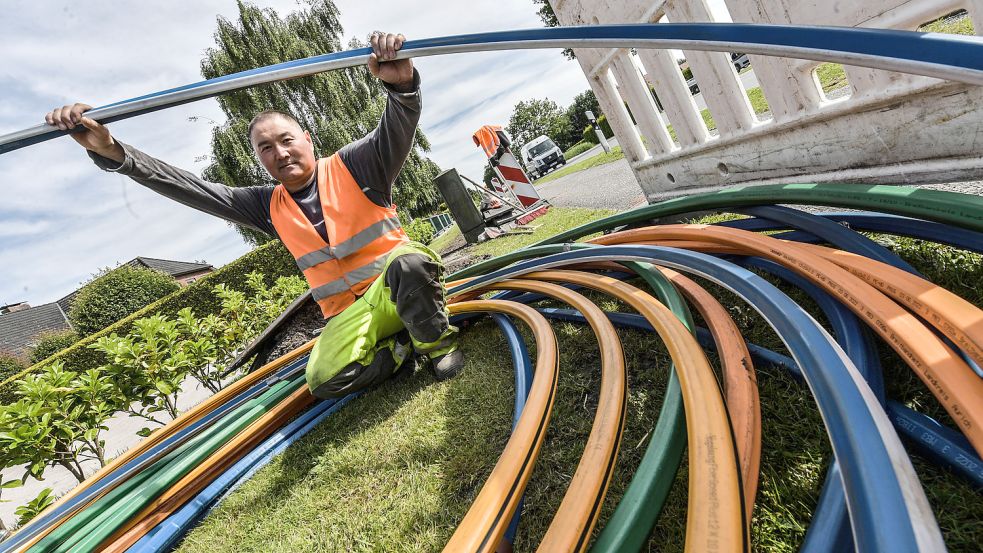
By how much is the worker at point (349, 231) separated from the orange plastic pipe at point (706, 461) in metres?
1.26

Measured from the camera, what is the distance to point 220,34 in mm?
12734

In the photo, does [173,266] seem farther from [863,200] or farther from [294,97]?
[863,200]

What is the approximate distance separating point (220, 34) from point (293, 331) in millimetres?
13643

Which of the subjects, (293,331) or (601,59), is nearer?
(601,59)

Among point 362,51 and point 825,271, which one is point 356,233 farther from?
point 825,271

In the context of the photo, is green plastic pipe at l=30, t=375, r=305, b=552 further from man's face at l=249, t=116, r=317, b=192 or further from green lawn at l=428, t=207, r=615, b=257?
green lawn at l=428, t=207, r=615, b=257

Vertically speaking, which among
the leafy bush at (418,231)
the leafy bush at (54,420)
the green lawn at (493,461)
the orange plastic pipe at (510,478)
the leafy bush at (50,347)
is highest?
the leafy bush at (50,347)

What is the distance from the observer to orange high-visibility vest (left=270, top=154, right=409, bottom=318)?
7.36 feet

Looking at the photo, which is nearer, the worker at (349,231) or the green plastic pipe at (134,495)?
the green plastic pipe at (134,495)

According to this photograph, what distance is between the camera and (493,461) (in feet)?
4.56

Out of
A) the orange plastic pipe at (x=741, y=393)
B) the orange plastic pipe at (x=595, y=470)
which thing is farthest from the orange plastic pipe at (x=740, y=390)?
the orange plastic pipe at (x=595, y=470)

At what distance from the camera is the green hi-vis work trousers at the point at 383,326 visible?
6.63ft

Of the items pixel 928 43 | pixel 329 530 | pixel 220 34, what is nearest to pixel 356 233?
pixel 329 530

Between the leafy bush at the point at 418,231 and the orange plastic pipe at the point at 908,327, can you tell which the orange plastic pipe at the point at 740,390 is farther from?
the leafy bush at the point at 418,231
